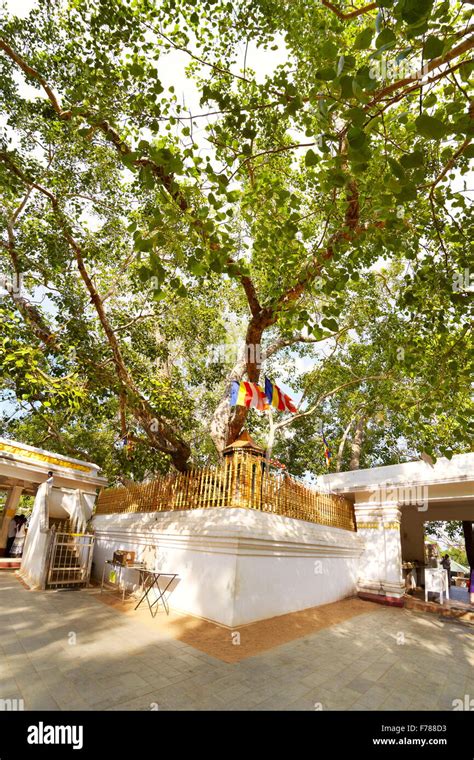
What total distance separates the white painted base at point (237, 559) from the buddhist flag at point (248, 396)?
2474 millimetres

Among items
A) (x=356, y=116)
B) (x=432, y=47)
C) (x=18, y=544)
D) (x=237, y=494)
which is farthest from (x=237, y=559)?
(x=18, y=544)

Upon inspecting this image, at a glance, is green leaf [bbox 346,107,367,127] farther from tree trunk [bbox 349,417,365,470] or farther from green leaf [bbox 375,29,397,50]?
tree trunk [bbox 349,417,365,470]

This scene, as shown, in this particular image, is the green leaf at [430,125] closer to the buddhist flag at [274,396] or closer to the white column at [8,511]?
the buddhist flag at [274,396]

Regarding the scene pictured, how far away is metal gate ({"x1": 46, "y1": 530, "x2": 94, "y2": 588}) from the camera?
855cm

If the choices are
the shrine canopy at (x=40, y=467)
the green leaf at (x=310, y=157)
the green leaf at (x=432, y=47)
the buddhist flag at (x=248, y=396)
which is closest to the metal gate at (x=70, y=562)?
the shrine canopy at (x=40, y=467)

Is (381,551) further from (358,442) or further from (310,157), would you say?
(310,157)

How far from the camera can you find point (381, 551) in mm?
10531

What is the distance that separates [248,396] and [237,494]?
7.88ft

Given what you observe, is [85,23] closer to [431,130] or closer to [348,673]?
[431,130]

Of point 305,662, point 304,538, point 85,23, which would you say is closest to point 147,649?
point 305,662

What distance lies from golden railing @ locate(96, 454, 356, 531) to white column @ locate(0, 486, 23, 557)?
6820 millimetres

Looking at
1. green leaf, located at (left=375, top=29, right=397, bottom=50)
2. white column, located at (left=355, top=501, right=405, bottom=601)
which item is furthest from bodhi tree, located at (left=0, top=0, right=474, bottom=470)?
white column, located at (left=355, top=501, right=405, bottom=601)

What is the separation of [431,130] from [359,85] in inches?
21.2

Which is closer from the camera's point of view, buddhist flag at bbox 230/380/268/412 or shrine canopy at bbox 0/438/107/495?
buddhist flag at bbox 230/380/268/412
